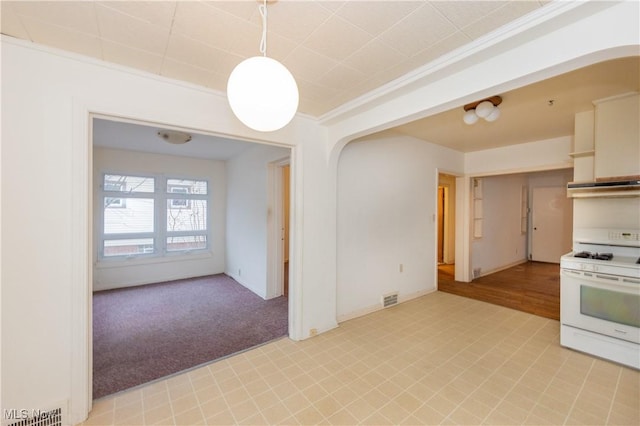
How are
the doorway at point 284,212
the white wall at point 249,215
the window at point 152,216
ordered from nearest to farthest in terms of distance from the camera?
the white wall at point 249,215, the doorway at point 284,212, the window at point 152,216

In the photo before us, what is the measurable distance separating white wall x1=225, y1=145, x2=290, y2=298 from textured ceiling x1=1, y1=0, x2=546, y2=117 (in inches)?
75.6

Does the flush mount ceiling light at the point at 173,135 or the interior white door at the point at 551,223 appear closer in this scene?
the flush mount ceiling light at the point at 173,135

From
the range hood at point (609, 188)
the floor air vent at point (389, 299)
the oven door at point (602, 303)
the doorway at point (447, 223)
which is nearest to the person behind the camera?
the oven door at point (602, 303)

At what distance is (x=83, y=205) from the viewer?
1735 mm

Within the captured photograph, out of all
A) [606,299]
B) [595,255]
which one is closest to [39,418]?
[606,299]

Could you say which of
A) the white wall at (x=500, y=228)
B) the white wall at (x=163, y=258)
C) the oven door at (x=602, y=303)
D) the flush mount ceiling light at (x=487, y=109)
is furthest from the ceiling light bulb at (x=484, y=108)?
the white wall at (x=163, y=258)

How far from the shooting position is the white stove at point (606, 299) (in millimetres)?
2238

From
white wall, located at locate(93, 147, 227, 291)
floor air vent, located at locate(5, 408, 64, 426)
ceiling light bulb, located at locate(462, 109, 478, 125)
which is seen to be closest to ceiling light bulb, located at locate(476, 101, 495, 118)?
ceiling light bulb, located at locate(462, 109, 478, 125)

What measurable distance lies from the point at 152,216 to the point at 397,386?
202 inches

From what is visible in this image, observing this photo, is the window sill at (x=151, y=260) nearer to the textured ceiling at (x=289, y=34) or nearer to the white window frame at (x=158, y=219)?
the white window frame at (x=158, y=219)

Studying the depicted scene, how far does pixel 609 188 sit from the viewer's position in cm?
259

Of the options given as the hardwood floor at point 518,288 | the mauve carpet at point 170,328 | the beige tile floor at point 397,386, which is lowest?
the mauve carpet at point 170,328

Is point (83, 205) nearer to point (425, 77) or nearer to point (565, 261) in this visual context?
point (425, 77)

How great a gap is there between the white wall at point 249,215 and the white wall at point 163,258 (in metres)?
0.26
